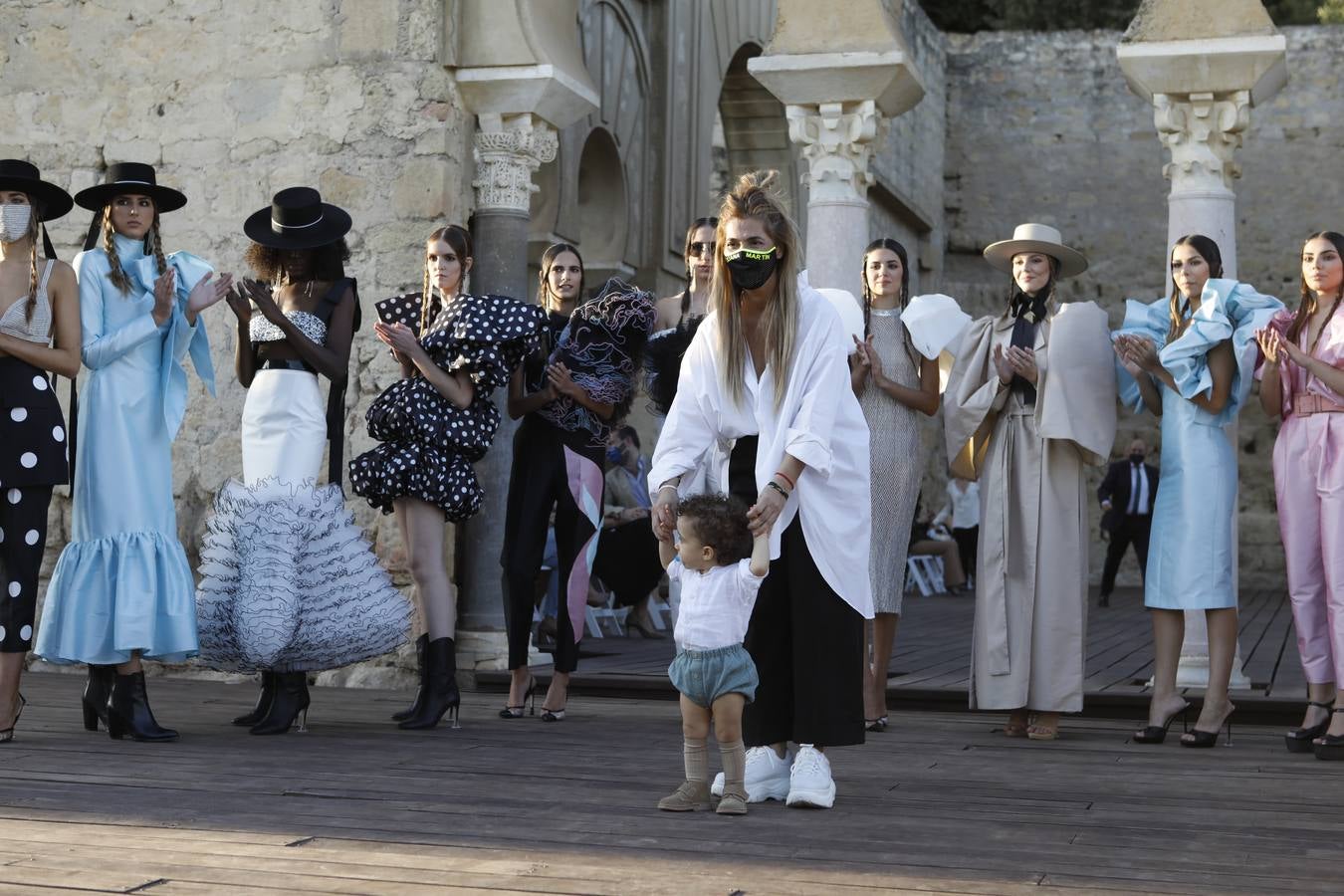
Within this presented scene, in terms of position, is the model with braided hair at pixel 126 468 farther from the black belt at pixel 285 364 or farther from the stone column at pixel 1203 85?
the stone column at pixel 1203 85

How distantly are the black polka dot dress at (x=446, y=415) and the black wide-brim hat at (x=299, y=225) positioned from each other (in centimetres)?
49

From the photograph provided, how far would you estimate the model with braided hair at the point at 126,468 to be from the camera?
17.7 ft

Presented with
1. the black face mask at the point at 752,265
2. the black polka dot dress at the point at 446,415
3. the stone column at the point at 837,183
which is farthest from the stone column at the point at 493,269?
the black face mask at the point at 752,265

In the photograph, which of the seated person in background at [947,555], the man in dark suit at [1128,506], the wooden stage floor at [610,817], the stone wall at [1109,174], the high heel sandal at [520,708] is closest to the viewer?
the wooden stage floor at [610,817]

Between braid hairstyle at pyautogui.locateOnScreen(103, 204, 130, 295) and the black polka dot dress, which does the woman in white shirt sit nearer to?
the black polka dot dress

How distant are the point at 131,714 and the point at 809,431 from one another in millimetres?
2620

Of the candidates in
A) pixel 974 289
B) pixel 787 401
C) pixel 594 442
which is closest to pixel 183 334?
pixel 594 442

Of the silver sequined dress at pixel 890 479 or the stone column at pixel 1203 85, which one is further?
the stone column at pixel 1203 85

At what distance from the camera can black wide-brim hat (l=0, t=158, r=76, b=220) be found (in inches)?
212

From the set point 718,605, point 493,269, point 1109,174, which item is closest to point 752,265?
point 718,605

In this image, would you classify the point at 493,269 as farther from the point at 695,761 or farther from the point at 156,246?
the point at 695,761

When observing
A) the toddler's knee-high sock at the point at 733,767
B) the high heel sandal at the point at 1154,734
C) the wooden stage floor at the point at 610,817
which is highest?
the toddler's knee-high sock at the point at 733,767

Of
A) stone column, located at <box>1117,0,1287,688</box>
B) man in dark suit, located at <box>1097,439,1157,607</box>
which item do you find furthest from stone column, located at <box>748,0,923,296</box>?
man in dark suit, located at <box>1097,439,1157,607</box>

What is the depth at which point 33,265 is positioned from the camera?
541 centimetres
